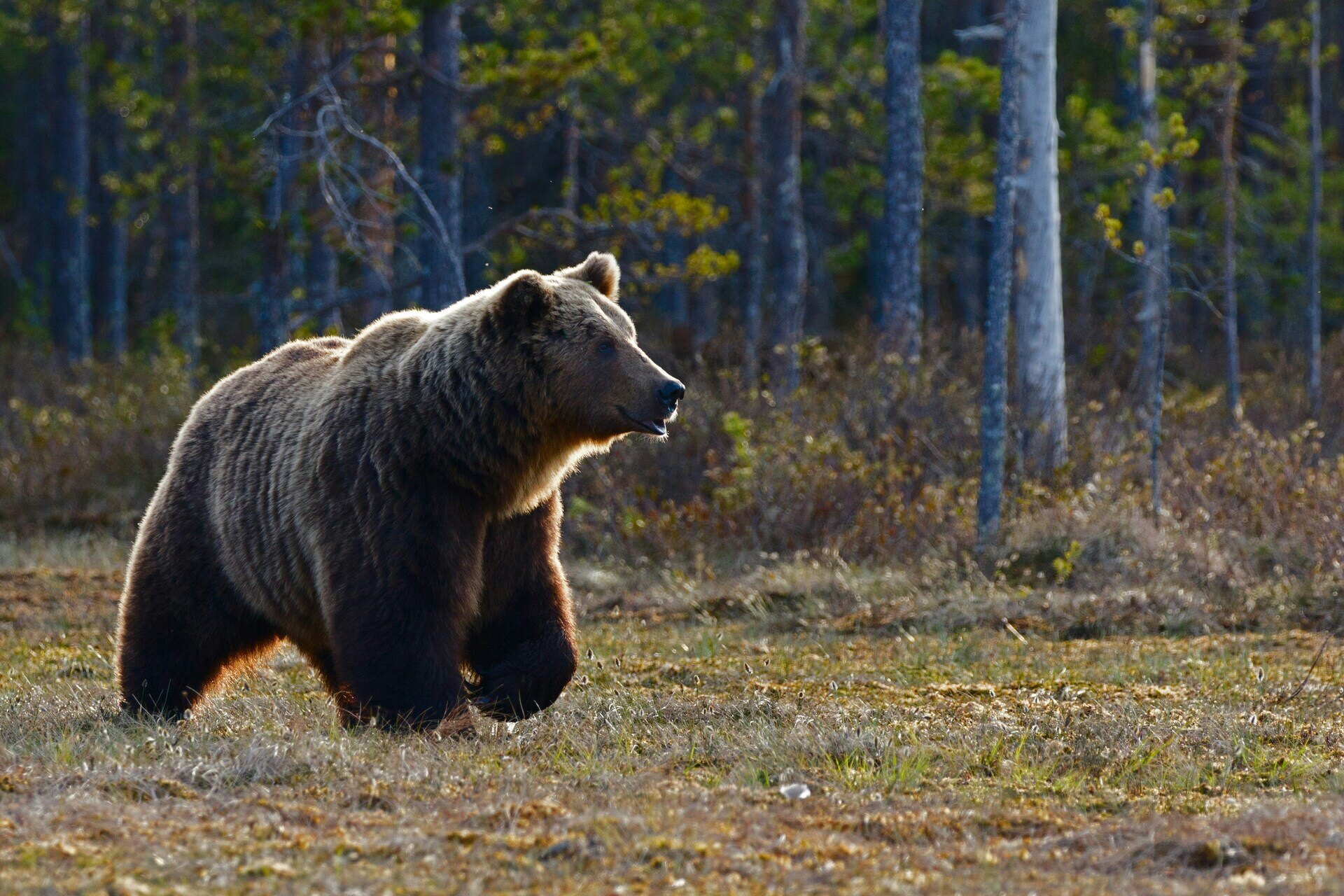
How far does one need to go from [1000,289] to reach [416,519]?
484 centimetres

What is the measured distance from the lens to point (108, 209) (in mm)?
29703

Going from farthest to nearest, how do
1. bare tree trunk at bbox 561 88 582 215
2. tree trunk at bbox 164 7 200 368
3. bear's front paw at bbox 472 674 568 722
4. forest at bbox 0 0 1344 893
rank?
tree trunk at bbox 164 7 200 368, bare tree trunk at bbox 561 88 582 215, bear's front paw at bbox 472 674 568 722, forest at bbox 0 0 1344 893

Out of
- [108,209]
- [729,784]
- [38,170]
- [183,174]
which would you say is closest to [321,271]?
[183,174]

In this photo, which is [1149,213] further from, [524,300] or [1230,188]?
[524,300]

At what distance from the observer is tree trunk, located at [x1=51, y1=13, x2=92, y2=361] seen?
24.0 metres

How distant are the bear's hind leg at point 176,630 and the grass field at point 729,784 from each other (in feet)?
0.57

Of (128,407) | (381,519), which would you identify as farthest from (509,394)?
(128,407)

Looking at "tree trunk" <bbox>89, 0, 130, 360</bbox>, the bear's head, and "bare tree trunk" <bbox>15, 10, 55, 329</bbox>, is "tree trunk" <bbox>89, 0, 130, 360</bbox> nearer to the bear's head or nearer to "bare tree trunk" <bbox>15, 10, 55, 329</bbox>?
"bare tree trunk" <bbox>15, 10, 55, 329</bbox>

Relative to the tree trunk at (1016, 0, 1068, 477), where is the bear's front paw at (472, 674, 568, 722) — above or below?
below

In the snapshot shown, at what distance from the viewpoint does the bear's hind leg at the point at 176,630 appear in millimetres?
6195

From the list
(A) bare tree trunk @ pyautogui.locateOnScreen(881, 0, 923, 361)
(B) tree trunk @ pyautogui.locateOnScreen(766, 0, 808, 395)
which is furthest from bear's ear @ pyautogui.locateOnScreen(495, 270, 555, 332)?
(B) tree trunk @ pyautogui.locateOnScreen(766, 0, 808, 395)

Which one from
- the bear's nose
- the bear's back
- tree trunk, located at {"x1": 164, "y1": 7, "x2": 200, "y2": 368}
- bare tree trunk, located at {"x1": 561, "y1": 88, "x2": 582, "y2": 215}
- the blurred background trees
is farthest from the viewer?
tree trunk, located at {"x1": 164, "y1": 7, "x2": 200, "y2": 368}

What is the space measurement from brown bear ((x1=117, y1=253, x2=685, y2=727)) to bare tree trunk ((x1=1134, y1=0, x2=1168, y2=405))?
794 cm

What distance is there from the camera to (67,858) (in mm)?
3705
